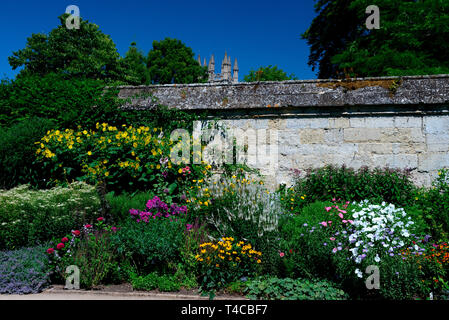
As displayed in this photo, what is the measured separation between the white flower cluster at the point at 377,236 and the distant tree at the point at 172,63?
26.6 m

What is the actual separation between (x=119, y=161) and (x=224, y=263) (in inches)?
107

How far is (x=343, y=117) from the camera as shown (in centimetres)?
556

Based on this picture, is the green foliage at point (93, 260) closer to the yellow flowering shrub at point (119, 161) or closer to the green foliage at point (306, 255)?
the yellow flowering shrub at point (119, 161)

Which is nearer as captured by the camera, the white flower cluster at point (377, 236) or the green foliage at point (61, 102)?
the white flower cluster at point (377, 236)

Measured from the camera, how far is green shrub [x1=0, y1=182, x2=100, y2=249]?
13.6ft

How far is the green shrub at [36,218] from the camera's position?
416 centimetres

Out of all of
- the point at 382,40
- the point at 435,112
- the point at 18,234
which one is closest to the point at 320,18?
the point at 382,40

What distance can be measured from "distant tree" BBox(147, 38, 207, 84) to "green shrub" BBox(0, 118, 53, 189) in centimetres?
2379

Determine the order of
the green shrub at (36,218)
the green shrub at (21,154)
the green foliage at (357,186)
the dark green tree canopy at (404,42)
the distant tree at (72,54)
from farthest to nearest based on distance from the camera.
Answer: the distant tree at (72,54), the dark green tree canopy at (404,42), the green shrub at (21,154), the green foliage at (357,186), the green shrub at (36,218)

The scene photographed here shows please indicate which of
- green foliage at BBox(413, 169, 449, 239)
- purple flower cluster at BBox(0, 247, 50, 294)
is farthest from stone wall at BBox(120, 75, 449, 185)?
purple flower cluster at BBox(0, 247, 50, 294)

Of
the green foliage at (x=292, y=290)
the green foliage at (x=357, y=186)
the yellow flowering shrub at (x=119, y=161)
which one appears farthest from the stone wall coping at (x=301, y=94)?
the green foliage at (x=292, y=290)

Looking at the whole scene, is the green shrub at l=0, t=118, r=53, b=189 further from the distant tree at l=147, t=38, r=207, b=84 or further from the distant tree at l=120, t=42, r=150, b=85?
the distant tree at l=147, t=38, r=207, b=84

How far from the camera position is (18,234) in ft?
13.6
